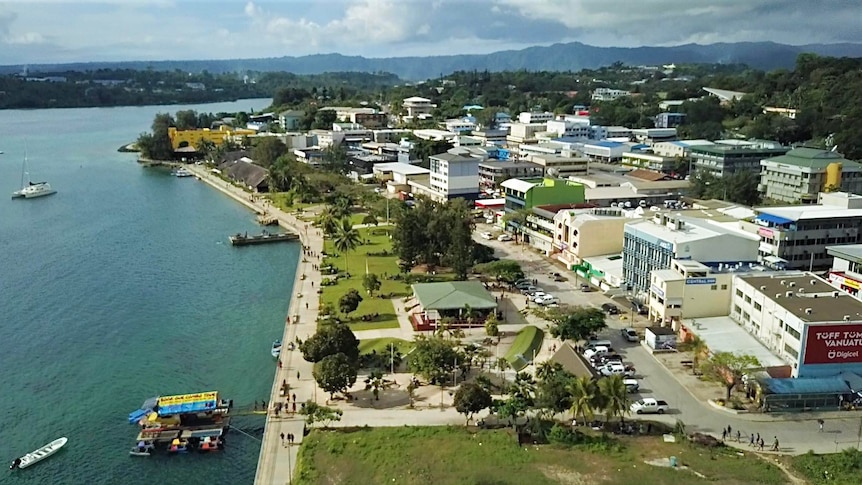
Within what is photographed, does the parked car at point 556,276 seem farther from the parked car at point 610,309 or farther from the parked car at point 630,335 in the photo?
the parked car at point 630,335

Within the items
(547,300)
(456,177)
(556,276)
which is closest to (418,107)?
(456,177)

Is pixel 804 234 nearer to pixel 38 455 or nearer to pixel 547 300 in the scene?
pixel 547 300

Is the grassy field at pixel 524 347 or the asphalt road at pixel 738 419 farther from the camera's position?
the grassy field at pixel 524 347

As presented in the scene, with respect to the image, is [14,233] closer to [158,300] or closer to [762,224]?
[158,300]

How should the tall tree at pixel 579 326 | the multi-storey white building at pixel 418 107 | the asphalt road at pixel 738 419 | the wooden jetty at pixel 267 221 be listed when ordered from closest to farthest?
the asphalt road at pixel 738 419
the tall tree at pixel 579 326
the wooden jetty at pixel 267 221
the multi-storey white building at pixel 418 107

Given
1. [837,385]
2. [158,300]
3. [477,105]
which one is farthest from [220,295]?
[477,105]

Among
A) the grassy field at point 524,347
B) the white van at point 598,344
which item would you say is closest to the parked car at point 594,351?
the white van at point 598,344

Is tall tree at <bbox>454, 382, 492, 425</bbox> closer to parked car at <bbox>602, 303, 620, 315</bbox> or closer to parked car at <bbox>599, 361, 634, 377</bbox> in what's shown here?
parked car at <bbox>599, 361, 634, 377</bbox>
